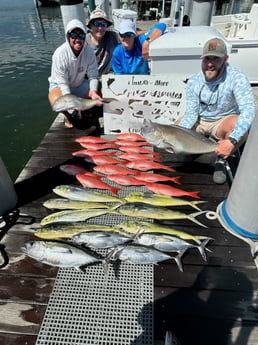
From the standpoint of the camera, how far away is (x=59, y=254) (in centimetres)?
236

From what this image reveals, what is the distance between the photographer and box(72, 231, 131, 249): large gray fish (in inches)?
98.5

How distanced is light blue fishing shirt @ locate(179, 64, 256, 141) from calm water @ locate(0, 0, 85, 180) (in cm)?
458

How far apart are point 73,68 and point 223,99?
9.02 ft

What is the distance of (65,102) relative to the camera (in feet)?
13.2

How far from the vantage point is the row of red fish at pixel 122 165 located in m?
3.29

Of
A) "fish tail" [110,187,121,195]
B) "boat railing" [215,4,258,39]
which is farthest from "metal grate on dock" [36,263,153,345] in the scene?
Answer: "boat railing" [215,4,258,39]

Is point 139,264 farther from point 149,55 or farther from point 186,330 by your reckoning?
point 149,55

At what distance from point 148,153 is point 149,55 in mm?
1965

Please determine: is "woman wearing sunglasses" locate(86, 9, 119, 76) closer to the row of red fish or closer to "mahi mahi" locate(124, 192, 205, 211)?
the row of red fish

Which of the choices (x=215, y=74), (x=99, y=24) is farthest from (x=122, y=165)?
(x=99, y=24)

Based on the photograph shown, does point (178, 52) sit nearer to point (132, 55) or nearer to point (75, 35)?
point (132, 55)

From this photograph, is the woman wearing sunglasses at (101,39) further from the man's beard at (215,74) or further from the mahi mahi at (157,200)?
the mahi mahi at (157,200)

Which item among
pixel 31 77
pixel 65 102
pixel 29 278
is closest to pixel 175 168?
pixel 65 102

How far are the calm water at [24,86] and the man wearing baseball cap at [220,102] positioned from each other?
182 inches
